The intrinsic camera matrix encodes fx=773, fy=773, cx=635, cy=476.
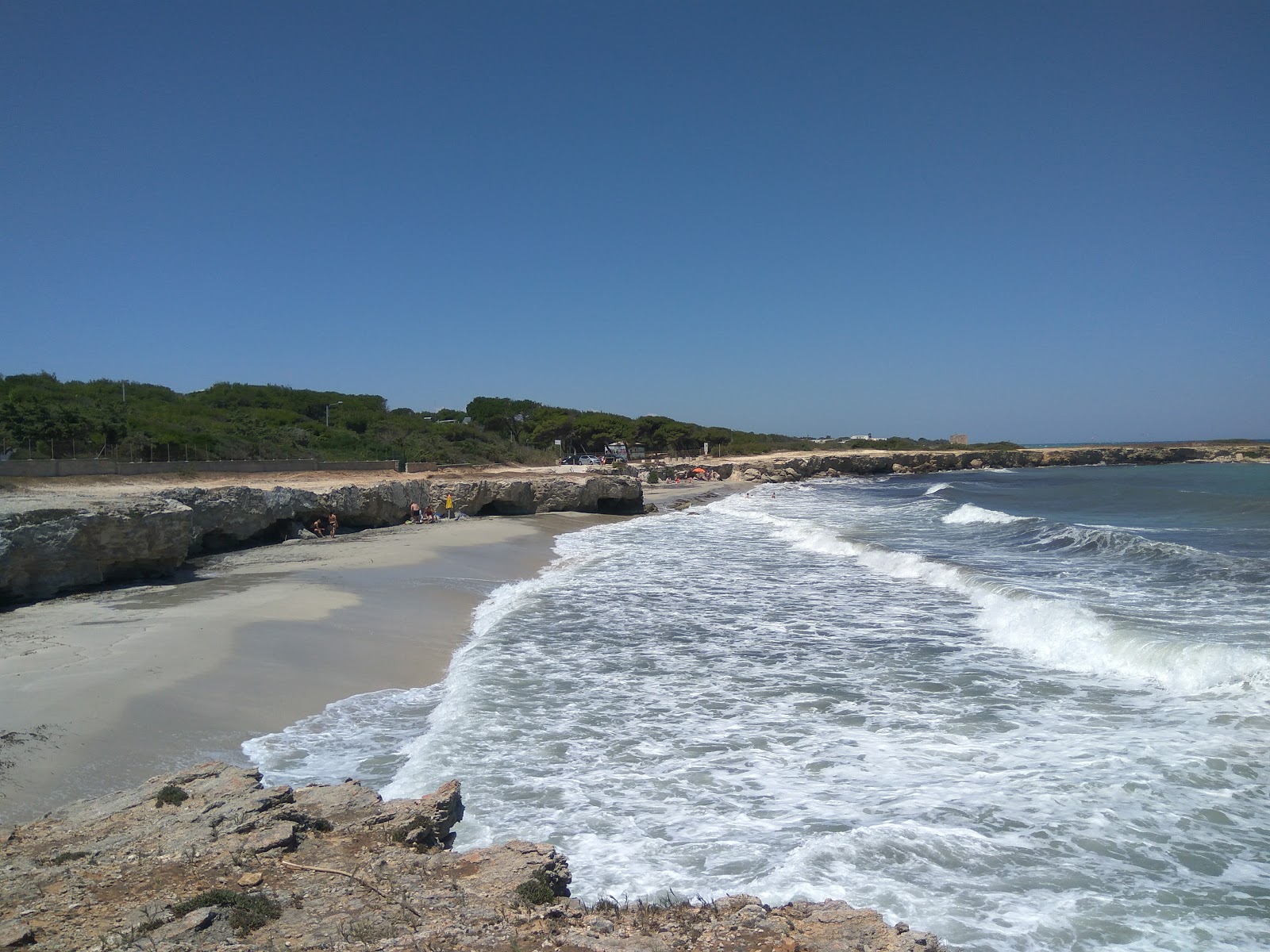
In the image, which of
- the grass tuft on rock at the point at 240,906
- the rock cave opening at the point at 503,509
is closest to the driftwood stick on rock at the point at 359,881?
the grass tuft on rock at the point at 240,906

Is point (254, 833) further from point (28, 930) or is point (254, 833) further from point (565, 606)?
point (565, 606)

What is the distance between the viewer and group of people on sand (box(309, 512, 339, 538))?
70.9 ft

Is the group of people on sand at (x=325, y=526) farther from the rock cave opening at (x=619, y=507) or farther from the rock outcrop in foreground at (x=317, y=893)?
the rock outcrop in foreground at (x=317, y=893)

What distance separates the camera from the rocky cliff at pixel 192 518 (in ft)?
38.8

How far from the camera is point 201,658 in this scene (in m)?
9.03

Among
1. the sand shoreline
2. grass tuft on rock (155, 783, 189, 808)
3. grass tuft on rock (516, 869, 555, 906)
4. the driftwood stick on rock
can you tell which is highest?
grass tuft on rock (155, 783, 189, 808)

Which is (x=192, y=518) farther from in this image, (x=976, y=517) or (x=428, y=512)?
(x=976, y=517)

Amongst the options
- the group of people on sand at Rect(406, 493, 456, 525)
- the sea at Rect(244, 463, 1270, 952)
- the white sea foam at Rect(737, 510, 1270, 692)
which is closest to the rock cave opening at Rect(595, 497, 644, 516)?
the group of people on sand at Rect(406, 493, 456, 525)

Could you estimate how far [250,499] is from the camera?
62.1 feet

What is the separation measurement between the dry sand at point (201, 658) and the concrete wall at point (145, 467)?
9168 millimetres

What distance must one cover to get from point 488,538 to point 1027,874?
18.5 meters

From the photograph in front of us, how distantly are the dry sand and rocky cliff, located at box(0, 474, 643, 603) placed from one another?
618mm

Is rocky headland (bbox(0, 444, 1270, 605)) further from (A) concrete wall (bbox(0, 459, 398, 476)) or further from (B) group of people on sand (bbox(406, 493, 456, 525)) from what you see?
(A) concrete wall (bbox(0, 459, 398, 476))

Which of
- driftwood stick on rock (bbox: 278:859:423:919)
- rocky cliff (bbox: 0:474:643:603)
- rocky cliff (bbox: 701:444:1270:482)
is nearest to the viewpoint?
driftwood stick on rock (bbox: 278:859:423:919)
